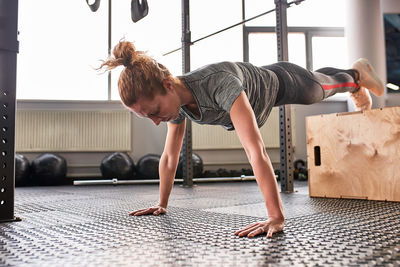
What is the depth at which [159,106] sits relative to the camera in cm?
122

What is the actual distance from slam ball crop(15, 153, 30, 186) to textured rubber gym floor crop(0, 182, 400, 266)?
231 centimetres

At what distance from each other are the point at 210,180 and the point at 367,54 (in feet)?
8.77

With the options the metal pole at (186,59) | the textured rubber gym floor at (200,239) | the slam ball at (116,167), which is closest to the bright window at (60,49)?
the slam ball at (116,167)

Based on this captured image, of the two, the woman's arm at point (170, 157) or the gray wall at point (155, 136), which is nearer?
the woman's arm at point (170, 157)

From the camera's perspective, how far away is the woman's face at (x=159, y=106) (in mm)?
1189

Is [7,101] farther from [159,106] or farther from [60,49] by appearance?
[60,49]

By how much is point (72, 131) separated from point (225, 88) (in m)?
3.62

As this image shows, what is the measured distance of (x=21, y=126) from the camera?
4273mm

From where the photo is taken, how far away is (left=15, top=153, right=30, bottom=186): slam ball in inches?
150

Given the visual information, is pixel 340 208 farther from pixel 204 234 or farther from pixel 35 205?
pixel 35 205

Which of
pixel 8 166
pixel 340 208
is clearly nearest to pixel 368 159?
pixel 340 208

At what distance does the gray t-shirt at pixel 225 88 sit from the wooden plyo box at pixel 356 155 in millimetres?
767

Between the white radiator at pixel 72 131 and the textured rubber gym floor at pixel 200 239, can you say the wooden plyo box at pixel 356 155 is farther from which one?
the white radiator at pixel 72 131

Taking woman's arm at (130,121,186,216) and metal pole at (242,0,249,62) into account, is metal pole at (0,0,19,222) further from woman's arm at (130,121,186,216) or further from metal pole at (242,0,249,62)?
metal pole at (242,0,249,62)
